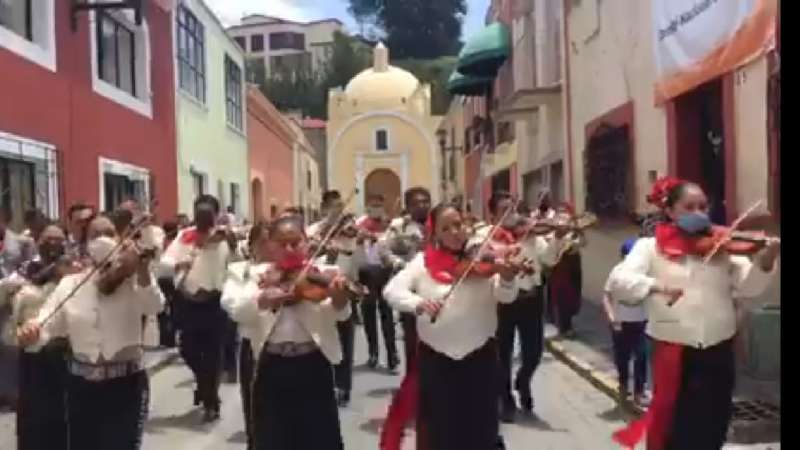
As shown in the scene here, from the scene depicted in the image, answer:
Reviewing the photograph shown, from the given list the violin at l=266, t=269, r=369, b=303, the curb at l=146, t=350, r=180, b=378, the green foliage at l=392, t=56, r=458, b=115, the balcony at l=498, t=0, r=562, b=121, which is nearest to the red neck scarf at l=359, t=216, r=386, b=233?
the curb at l=146, t=350, r=180, b=378

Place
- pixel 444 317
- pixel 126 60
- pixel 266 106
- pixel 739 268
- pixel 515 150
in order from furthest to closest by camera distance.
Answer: pixel 266 106 < pixel 515 150 < pixel 126 60 < pixel 444 317 < pixel 739 268

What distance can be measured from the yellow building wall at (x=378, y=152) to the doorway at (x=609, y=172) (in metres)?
42.8

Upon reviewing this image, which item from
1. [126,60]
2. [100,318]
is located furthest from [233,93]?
[100,318]

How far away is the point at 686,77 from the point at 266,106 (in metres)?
25.0

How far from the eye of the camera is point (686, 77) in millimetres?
11086

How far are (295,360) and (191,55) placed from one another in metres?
18.6

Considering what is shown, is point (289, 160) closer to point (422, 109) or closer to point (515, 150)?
point (515, 150)

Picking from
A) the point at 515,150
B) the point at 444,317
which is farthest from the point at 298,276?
the point at 515,150

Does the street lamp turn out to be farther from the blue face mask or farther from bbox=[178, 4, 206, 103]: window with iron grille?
the blue face mask

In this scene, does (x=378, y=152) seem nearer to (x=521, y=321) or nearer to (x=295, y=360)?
(x=521, y=321)

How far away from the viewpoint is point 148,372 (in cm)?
970

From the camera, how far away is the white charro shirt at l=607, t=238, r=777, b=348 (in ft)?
18.3

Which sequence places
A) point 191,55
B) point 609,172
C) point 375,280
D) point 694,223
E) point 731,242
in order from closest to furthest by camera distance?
point 731,242
point 694,223
point 375,280
point 609,172
point 191,55

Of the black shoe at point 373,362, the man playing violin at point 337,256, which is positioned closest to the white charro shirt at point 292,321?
the man playing violin at point 337,256
